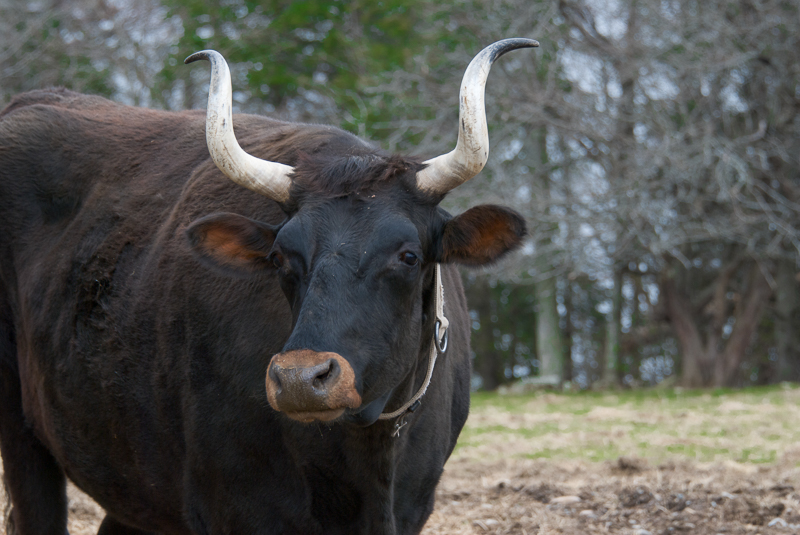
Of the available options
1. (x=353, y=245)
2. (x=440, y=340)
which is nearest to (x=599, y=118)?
(x=440, y=340)

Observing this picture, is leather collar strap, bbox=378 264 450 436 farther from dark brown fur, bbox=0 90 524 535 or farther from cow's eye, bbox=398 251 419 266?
cow's eye, bbox=398 251 419 266

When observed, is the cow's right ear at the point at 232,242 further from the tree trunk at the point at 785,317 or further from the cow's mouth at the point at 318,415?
the tree trunk at the point at 785,317

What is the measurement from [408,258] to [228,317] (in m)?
0.89

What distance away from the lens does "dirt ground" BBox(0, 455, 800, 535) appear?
5.21 metres

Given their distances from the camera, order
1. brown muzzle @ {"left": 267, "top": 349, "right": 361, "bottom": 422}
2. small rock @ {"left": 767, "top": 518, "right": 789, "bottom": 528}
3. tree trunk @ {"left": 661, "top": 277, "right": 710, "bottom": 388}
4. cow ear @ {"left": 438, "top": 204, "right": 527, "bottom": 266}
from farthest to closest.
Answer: tree trunk @ {"left": 661, "top": 277, "right": 710, "bottom": 388} → small rock @ {"left": 767, "top": 518, "right": 789, "bottom": 528} → cow ear @ {"left": 438, "top": 204, "right": 527, "bottom": 266} → brown muzzle @ {"left": 267, "top": 349, "right": 361, "bottom": 422}

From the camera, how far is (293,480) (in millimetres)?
3250

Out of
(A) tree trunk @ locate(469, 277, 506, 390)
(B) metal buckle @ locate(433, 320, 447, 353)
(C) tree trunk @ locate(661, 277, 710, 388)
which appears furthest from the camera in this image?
(A) tree trunk @ locate(469, 277, 506, 390)

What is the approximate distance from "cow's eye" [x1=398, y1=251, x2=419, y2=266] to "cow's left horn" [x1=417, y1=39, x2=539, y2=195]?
0.95 ft

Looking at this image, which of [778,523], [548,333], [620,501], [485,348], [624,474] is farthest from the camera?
[485,348]

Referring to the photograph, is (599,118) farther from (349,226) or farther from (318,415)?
(318,415)

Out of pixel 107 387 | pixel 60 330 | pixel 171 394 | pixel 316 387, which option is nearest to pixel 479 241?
pixel 316 387

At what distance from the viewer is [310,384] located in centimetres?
254

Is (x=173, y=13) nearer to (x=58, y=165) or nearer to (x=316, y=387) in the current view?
(x=58, y=165)

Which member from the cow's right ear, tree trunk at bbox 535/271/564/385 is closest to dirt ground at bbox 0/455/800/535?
the cow's right ear
